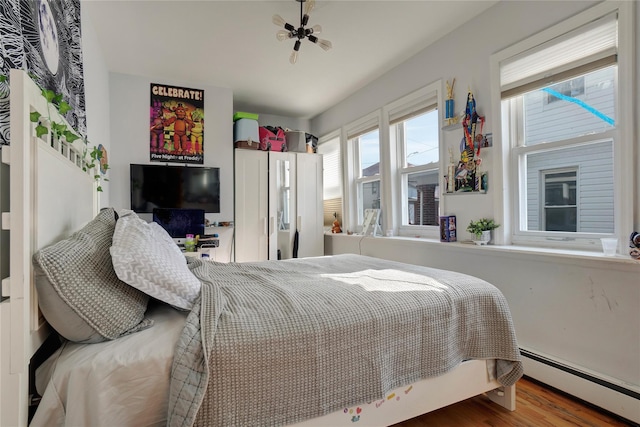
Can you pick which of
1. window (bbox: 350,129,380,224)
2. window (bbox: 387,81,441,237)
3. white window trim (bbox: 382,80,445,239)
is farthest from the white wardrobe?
window (bbox: 387,81,441,237)

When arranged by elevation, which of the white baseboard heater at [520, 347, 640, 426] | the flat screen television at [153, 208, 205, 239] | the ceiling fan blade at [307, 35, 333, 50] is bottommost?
the white baseboard heater at [520, 347, 640, 426]

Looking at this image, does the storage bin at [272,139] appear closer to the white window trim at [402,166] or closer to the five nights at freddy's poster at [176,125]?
the five nights at freddy's poster at [176,125]

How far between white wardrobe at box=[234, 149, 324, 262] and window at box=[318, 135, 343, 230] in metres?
0.26

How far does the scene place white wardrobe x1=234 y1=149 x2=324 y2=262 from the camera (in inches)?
159

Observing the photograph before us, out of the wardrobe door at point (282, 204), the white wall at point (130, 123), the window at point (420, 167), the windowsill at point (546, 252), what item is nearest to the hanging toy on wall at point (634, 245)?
the windowsill at point (546, 252)

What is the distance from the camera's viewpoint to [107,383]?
0.90 metres

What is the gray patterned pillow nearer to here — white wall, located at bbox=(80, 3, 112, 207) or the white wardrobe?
white wall, located at bbox=(80, 3, 112, 207)

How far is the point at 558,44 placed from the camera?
2023 millimetres

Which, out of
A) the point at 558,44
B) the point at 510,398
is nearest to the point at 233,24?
the point at 558,44

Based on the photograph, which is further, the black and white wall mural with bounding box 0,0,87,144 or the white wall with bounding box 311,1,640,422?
the white wall with bounding box 311,1,640,422

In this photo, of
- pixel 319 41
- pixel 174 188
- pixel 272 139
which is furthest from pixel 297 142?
pixel 319 41

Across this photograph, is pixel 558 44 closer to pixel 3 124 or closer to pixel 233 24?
pixel 233 24

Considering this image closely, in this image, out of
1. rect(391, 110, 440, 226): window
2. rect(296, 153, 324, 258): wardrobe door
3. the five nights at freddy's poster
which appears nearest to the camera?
rect(391, 110, 440, 226): window

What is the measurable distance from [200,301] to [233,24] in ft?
7.74
